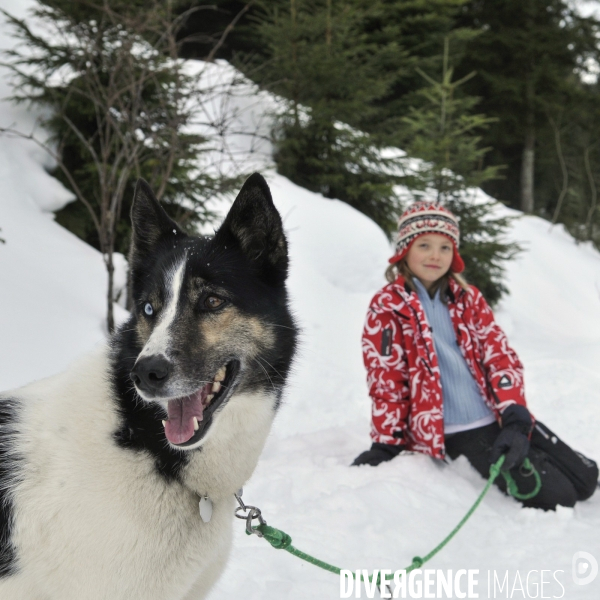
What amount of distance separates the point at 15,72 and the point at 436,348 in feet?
18.1

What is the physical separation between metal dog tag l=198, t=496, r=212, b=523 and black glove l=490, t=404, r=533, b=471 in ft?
5.92

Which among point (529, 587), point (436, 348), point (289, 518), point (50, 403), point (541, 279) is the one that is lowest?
point (541, 279)

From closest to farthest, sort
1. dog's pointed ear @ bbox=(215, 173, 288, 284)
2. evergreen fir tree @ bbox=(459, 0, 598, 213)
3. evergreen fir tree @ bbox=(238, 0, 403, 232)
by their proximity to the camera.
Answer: dog's pointed ear @ bbox=(215, 173, 288, 284), evergreen fir tree @ bbox=(238, 0, 403, 232), evergreen fir tree @ bbox=(459, 0, 598, 213)

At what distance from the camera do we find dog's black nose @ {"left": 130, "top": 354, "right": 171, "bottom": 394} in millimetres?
1377

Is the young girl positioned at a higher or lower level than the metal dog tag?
lower

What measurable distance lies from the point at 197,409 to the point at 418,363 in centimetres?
192

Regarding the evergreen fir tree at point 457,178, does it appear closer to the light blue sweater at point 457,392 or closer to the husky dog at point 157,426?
the light blue sweater at point 457,392

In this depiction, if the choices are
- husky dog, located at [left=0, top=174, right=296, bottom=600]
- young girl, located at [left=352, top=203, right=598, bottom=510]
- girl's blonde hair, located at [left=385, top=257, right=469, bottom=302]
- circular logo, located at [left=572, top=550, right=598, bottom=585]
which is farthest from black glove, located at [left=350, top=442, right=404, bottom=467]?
husky dog, located at [left=0, top=174, right=296, bottom=600]

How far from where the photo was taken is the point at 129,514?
142 cm

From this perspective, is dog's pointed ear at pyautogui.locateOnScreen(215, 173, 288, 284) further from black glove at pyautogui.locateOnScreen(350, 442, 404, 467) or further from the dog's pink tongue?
black glove at pyautogui.locateOnScreen(350, 442, 404, 467)

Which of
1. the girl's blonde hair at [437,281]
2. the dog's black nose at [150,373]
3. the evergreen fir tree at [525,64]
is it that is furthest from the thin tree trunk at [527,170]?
the dog's black nose at [150,373]

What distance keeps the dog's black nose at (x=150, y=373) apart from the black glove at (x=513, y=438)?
2.07 metres

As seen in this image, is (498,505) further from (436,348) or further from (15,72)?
(15,72)

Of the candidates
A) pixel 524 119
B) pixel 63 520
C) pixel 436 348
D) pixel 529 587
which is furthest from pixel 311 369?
pixel 524 119
